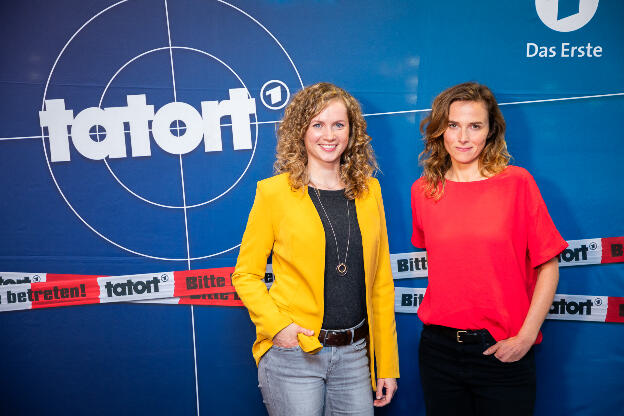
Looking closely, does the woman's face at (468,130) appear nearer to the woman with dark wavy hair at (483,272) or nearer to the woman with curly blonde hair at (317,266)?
the woman with dark wavy hair at (483,272)

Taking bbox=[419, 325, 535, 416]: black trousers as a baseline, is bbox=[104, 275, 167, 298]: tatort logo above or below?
above

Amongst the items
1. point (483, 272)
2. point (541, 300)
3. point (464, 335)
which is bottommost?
point (464, 335)

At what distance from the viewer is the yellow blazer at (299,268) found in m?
1.68

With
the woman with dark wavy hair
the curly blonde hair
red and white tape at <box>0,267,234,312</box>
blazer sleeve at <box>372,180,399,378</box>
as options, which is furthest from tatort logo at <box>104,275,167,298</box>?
the woman with dark wavy hair

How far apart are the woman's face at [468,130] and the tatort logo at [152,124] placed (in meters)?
1.02

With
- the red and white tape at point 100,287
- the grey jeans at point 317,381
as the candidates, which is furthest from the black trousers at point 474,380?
the red and white tape at point 100,287

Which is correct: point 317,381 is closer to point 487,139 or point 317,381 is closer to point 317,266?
point 317,266

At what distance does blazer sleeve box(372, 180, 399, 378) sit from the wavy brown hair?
0.23 meters

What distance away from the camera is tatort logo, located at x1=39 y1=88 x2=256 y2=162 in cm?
236

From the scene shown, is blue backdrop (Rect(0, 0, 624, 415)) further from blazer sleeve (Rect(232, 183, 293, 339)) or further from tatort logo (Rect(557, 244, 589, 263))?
blazer sleeve (Rect(232, 183, 293, 339))

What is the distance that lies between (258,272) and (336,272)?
31 cm

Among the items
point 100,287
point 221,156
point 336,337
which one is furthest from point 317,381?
point 100,287

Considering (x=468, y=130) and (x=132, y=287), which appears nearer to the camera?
(x=468, y=130)

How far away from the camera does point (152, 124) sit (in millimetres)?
2371
